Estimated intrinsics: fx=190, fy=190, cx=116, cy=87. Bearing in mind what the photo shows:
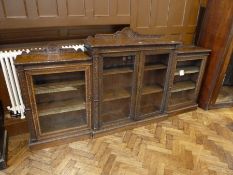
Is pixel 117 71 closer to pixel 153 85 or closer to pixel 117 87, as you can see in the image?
pixel 117 87

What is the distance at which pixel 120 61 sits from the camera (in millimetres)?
2232

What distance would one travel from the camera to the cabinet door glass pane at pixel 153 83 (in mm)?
2405

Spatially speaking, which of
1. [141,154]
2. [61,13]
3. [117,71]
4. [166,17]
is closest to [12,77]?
[61,13]

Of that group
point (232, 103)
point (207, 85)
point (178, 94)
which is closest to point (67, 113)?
point (178, 94)

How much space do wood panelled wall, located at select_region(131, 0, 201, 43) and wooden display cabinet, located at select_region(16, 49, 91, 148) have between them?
0.94m

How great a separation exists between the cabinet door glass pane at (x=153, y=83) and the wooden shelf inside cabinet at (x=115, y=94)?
8.5 inches

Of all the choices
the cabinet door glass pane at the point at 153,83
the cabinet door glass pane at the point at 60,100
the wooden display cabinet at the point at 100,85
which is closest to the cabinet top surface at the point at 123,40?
the wooden display cabinet at the point at 100,85

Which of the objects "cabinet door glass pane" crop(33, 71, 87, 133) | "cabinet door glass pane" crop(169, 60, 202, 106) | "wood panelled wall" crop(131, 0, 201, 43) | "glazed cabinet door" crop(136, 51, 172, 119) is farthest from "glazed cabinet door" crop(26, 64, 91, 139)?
"cabinet door glass pane" crop(169, 60, 202, 106)

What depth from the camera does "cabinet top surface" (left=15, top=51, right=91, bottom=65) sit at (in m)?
1.71

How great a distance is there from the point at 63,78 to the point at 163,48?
3.88 ft

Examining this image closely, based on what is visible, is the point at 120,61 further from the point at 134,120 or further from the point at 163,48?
the point at 134,120

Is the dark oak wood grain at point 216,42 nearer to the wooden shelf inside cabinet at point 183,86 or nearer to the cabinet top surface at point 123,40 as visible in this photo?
the wooden shelf inside cabinet at point 183,86

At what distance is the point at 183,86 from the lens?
282cm

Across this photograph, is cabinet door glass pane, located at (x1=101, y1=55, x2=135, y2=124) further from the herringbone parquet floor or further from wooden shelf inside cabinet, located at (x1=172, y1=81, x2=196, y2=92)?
wooden shelf inside cabinet, located at (x1=172, y1=81, x2=196, y2=92)
